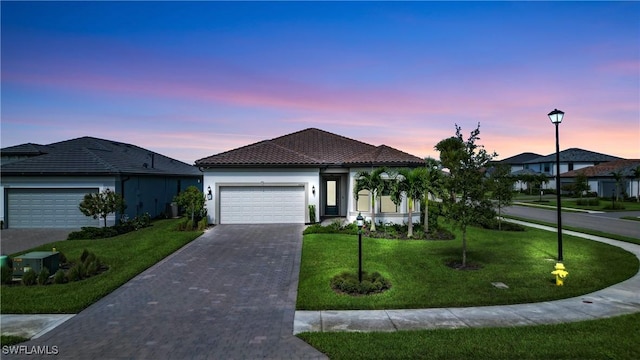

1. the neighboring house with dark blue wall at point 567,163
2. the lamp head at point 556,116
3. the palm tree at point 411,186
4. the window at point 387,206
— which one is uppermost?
the neighboring house with dark blue wall at point 567,163

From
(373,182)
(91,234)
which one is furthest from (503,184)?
(91,234)

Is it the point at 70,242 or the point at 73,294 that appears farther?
the point at 70,242

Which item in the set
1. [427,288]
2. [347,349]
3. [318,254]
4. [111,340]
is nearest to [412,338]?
[347,349]

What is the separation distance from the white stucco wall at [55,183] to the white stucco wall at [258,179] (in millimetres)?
5986

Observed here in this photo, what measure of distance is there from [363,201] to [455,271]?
10.7 m

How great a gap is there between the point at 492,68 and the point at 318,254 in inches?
599

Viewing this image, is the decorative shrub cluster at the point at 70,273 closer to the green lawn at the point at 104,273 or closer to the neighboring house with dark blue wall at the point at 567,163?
the green lawn at the point at 104,273

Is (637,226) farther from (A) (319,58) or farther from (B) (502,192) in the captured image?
(A) (319,58)

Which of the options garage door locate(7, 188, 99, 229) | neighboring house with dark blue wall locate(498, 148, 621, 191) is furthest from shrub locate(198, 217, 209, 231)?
neighboring house with dark blue wall locate(498, 148, 621, 191)

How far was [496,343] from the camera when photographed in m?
7.02

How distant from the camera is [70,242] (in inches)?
687

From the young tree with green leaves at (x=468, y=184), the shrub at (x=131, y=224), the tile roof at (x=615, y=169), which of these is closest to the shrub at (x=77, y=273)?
the shrub at (x=131, y=224)

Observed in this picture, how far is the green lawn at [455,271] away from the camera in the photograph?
978cm

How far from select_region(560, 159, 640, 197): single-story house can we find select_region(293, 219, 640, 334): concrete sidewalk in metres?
46.4
